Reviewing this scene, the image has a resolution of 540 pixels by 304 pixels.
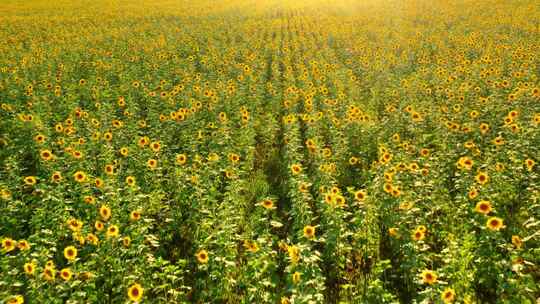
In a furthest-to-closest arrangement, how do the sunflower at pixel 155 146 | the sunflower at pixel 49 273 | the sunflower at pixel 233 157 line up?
Answer: 1. the sunflower at pixel 155 146
2. the sunflower at pixel 233 157
3. the sunflower at pixel 49 273

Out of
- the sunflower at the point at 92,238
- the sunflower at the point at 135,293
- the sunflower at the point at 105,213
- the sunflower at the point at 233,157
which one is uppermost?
the sunflower at the point at 105,213

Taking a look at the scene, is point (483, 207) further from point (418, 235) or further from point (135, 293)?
point (135, 293)

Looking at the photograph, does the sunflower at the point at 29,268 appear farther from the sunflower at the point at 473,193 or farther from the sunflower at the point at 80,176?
the sunflower at the point at 473,193

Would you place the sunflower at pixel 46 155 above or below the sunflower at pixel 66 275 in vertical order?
above

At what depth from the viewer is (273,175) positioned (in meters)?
7.48

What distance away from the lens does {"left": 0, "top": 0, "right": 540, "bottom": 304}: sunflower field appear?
4418 mm

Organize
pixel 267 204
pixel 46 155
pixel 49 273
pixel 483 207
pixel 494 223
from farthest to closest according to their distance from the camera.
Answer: pixel 46 155 → pixel 267 204 → pixel 483 207 → pixel 494 223 → pixel 49 273

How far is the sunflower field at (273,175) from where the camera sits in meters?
4.42

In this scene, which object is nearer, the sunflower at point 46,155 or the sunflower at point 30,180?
the sunflower at point 30,180

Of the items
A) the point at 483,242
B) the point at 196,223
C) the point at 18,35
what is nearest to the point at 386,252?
the point at 483,242

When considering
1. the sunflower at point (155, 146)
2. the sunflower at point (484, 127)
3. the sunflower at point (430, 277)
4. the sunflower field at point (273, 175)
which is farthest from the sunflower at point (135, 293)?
the sunflower at point (484, 127)

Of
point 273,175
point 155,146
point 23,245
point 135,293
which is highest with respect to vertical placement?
point 155,146

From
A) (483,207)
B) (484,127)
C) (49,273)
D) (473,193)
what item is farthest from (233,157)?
(484,127)

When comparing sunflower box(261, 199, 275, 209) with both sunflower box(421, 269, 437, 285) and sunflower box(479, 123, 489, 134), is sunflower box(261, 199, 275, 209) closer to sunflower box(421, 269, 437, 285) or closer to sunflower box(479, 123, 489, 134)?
sunflower box(421, 269, 437, 285)
